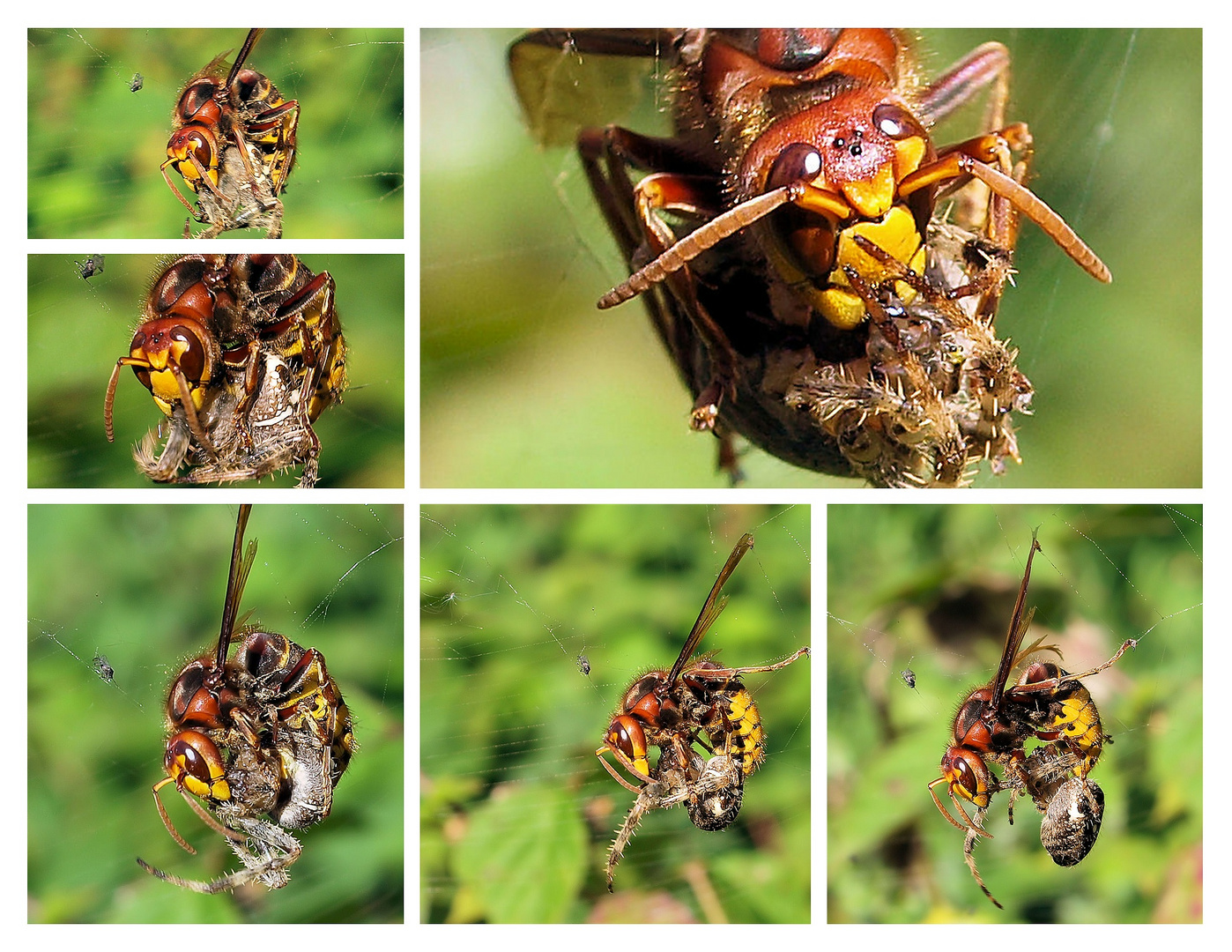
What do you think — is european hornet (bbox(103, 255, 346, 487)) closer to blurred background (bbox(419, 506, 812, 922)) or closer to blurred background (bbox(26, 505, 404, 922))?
blurred background (bbox(26, 505, 404, 922))

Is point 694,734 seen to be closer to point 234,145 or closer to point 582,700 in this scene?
point 582,700

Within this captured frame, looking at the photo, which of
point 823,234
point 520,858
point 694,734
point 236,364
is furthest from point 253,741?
point 823,234

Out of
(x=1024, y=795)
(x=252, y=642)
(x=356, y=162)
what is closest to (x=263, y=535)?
(x=252, y=642)

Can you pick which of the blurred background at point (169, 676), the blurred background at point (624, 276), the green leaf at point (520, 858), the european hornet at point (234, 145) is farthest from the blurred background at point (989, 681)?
the european hornet at point (234, 145)

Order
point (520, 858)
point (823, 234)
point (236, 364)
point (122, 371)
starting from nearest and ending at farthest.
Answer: point (823, 234)
point (236, 364)
point (122, 371)
point (520, 858)

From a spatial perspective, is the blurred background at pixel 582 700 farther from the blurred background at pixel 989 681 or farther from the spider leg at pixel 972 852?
the spider leg at pixel 972 852

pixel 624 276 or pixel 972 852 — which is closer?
pixel 624 276
